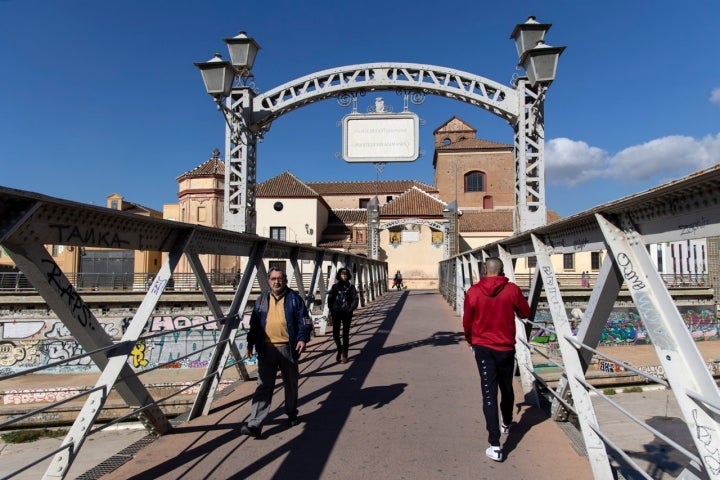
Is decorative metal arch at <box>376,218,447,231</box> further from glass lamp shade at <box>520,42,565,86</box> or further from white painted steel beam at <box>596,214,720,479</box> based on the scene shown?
white painted steel beam at <box>596,214,720,479</box>

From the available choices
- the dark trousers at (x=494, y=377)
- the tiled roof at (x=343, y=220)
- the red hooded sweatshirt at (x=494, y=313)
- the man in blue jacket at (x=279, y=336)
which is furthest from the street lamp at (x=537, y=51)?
the tiled roof at (x=343, y=220)

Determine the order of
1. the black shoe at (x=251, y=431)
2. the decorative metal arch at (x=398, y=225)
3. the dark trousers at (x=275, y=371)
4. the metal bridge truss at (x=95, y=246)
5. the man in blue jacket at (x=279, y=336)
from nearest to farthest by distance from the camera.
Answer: the metal bridge truss at (x=95, y=246)
the black shoe at (x=251, y=431)
the dark trousers at (x=275, y=371)
the man in blue jacket at (x=279, y=336)
the decorative metal arch at (x=398, y=225)

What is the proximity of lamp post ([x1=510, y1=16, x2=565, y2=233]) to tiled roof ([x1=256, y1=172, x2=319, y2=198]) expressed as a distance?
36295 millimetres

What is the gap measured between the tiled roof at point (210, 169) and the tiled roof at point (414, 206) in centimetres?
1375

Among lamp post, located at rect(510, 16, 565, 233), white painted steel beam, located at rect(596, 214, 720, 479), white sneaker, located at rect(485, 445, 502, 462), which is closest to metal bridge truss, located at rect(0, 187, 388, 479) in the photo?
white sneaker, located at rect(485, 445, 502, 462)

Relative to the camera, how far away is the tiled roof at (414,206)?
4266 centimetres

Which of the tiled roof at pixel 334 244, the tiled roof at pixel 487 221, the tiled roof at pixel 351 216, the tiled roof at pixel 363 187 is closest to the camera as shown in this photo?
the tiled roof at pixel 487 221

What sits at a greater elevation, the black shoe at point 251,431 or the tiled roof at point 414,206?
the tiled roof at point 414,206

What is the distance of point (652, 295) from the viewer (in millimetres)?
2553

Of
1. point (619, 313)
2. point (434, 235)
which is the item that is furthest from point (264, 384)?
point (434, 235)

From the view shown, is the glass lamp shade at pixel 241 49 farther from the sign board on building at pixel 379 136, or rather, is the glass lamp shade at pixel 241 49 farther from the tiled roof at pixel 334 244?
the tiled roof at pixel 334 244

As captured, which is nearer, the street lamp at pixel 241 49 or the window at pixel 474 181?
the street lamp at pixel 241 49

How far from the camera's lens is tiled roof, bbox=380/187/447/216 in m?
42.7

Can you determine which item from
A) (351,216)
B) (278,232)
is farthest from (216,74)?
(351,216)
